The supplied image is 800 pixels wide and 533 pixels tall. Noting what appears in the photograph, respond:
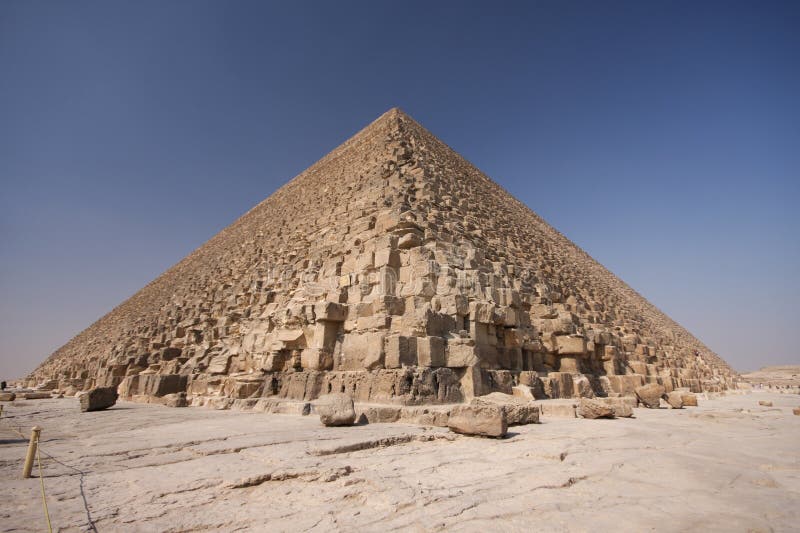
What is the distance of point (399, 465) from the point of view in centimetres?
273

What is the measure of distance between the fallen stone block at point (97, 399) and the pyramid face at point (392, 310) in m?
1.66

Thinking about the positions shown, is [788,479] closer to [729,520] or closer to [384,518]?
[729,520]

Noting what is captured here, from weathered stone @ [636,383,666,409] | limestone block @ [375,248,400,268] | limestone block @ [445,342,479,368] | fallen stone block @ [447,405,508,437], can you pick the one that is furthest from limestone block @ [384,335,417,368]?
weathered stone @ [636,383,666,409]

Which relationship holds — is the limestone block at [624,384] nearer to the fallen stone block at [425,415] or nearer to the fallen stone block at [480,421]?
the fallen stone block at [425,415]

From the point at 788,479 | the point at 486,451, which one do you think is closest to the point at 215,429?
the point at 486,451

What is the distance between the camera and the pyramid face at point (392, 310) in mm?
6266

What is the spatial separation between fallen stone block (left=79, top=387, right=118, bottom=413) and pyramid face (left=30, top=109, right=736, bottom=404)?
5.45 feet

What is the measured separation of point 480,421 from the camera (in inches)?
146

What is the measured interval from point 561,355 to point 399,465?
671 centimetres

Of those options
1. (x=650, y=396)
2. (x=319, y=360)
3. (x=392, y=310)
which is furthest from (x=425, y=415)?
(x=650, y=396)

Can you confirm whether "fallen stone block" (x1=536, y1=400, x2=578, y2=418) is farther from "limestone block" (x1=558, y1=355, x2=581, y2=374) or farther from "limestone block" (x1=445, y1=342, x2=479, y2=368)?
"limestone block" (x1=558, y1=355, x2=581, y2=374)

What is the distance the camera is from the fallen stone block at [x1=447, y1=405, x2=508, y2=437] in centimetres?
362

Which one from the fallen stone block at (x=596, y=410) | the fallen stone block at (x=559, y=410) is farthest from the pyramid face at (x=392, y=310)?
the fallen stone block at (x=596, y=410)

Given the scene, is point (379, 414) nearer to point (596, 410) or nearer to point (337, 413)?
point (337, 413)
